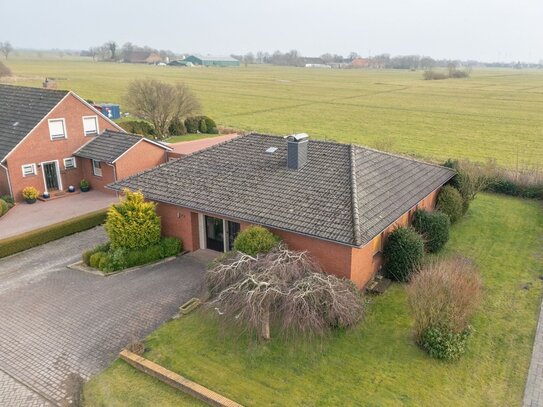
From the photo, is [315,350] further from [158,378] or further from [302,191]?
[302,191]

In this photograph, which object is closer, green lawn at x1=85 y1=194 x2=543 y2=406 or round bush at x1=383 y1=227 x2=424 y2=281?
green lawn at x1=85 y1=194 x2=543 y2=406

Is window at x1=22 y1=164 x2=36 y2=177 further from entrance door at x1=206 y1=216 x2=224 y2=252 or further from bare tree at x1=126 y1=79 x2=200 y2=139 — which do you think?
bare tree at x1=126 y1=79 x2=200 y2=139

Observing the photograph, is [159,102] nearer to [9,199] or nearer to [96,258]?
[9,199]

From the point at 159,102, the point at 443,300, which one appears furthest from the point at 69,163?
the point at 443,300

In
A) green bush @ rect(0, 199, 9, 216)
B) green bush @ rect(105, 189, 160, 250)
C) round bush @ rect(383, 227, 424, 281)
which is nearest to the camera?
round bush @ rect(383, 227, 424, 281)

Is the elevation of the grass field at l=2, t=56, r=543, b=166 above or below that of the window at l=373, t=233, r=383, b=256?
below

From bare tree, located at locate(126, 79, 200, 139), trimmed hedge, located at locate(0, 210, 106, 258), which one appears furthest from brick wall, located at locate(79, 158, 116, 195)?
bare tree, located at locate(126, 79, 200, 139)

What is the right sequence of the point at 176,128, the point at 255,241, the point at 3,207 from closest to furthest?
the point at 255,241 → the point at 3,207 → the point at 176,128

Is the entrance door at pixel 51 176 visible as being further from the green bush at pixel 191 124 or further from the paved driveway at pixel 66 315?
the green bush at pixel 191 124
